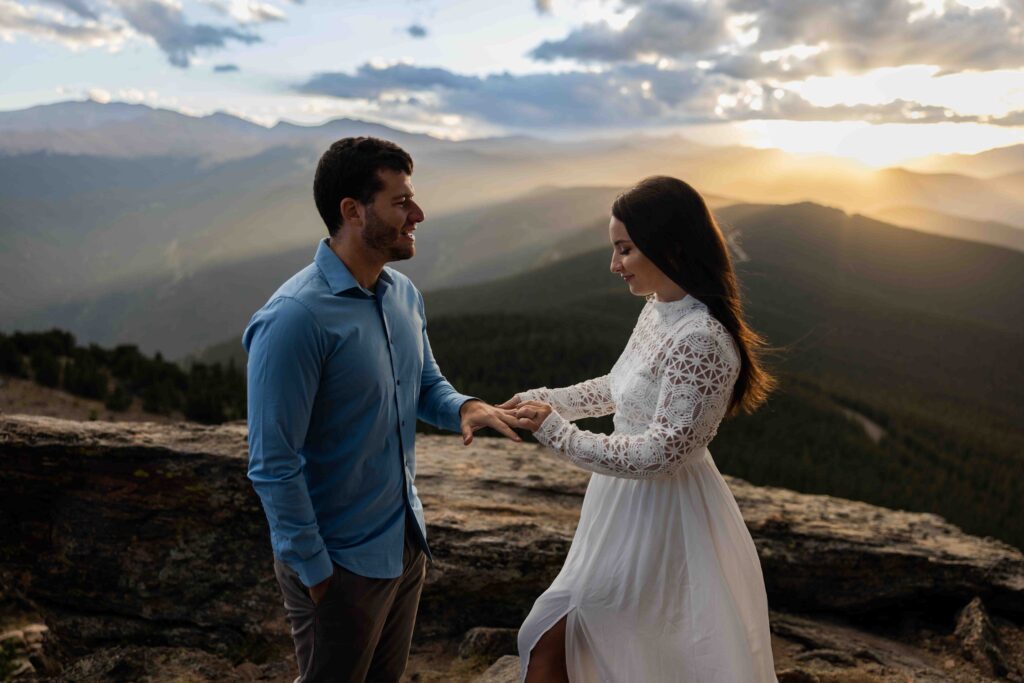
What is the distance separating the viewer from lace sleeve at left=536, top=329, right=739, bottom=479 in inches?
128

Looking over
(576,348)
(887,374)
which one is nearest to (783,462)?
(576,348)

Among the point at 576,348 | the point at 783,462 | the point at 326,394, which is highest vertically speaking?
the point at 326,394

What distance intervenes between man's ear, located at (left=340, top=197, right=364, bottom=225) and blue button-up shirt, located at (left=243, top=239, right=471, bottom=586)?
167 millimetres

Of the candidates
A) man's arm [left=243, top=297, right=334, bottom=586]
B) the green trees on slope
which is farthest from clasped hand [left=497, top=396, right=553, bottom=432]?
the green trees on slope

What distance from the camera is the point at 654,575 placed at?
136 inches

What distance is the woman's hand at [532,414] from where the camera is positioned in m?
3.63

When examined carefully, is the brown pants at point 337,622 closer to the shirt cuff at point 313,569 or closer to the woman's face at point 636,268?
the shirt cuff at point 313,569

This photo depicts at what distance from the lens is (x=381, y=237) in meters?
3.31

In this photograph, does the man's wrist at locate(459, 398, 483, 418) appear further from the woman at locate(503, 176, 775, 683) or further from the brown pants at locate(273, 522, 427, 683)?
the brown pants at locate(273, 522, 427, 683)

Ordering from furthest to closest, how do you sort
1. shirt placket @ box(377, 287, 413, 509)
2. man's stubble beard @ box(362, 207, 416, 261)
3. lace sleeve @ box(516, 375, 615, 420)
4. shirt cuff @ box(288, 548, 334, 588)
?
lace sleeve @ box(516, 375, 615, 420) → shirt placket @ box(377, 287, 413, 509) → man's stubble beard @ box(362, 207, 416, 261) → shirt cuff @ box(288, 548, 334, 588)

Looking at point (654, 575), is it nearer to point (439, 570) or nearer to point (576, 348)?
point (439, 570)

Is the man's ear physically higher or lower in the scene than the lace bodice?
higher

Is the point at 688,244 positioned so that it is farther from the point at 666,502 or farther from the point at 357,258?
the point at 357,258

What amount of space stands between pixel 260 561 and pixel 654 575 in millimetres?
3851
